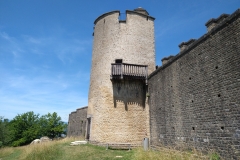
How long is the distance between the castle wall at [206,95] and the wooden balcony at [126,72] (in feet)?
7.98

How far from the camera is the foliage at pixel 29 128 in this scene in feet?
81.7

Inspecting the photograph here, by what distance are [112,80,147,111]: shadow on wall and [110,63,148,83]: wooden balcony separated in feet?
1.95

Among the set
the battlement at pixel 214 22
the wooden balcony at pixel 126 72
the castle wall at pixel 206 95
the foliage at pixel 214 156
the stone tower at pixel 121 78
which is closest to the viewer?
the castle wall at pixel 206 95

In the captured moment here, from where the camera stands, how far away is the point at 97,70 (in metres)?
14.0

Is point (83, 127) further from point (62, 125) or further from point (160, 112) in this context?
point (160, 112)

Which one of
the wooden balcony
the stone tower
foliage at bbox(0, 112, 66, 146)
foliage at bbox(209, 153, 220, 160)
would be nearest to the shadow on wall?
the stone tower

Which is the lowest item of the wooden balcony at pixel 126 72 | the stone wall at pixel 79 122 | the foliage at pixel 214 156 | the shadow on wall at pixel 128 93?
the foliage at pixel 214 156

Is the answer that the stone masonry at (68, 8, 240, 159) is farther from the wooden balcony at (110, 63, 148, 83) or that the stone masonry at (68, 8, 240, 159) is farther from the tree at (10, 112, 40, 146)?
the tree at (10, 112, 40, 146)

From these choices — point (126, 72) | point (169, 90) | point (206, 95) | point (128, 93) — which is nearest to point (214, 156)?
point (206, 95)

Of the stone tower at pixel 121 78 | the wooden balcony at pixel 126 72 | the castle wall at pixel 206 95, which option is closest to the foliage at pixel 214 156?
the castle wall at pixel 206 95

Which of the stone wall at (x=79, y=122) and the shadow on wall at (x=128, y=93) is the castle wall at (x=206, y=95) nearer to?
the shadow on wall at (x=128, y=93)

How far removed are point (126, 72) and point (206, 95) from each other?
6.12m

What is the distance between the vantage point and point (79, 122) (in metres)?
22.5

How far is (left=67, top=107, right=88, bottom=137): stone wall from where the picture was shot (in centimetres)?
2075
